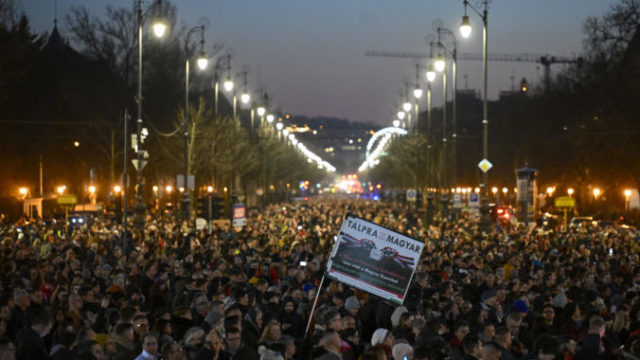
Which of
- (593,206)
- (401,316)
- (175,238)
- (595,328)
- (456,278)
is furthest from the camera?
(593,206)

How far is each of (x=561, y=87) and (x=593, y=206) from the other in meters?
10.7

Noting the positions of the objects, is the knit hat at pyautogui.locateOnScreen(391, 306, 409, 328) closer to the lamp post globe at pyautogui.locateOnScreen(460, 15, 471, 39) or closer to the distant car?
the lamp post globe at pyautogui.locateOnScreen(460, 15, 471, 39)

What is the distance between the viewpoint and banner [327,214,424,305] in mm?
12258

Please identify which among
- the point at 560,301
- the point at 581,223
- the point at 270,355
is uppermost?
Answer: the point at 270,355

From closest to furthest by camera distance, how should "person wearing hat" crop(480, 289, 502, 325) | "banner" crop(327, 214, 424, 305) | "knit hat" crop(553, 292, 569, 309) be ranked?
"person wearing hat" crop(480, 289, 502, 325), "banner" crop(327, 214, 424, 305), "knit hat" crop(553, 292, 569, 309)

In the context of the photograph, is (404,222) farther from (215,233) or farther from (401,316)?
(401,316)

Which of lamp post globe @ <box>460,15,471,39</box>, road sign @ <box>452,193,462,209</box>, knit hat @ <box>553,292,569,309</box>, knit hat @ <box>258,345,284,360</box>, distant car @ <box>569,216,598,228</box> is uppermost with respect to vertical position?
lamp post globe @ <box>460,15,471,39</box>

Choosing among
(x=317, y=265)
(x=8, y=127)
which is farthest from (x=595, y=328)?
(x=8, y=127)

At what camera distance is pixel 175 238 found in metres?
29.5

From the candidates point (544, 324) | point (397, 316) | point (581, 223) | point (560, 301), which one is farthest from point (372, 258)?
point (581, 223)

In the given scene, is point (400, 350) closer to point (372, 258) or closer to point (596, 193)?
point (372, 258)

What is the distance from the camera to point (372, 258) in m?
12.4

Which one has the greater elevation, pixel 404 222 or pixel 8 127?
pixel 8 127

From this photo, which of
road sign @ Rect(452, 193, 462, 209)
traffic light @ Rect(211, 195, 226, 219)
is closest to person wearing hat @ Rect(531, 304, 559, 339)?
traffic light @ Rect(211, 195, 226, 219)
